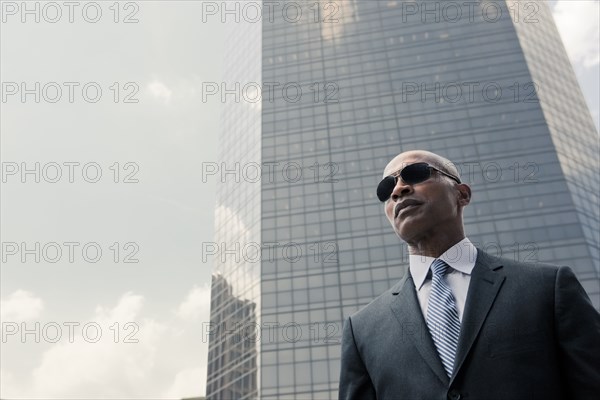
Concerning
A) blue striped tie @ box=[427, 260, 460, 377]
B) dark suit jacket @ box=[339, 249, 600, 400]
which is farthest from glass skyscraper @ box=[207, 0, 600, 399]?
blue striped tie @ box=[427, 260, 460, 377]

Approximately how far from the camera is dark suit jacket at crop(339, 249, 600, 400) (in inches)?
96.9

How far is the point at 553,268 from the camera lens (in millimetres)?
2826

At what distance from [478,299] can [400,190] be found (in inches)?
29.4

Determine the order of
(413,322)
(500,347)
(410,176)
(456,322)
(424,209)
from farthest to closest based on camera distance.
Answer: (410,176)
(424,209)
(413,322)
(456,322)
(500,347)

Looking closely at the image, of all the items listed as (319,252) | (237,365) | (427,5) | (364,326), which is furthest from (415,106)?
(364,326)

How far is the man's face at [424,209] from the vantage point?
10.0 ft

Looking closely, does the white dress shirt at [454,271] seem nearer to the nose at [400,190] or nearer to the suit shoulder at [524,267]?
the suit shoulder at [524,267]

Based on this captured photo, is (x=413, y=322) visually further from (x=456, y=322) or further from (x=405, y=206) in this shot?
(x=405, y=206)

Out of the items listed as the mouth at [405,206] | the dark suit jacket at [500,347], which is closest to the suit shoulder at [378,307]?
the dark suit jacket at [500,347]

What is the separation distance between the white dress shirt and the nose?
1.19 feet

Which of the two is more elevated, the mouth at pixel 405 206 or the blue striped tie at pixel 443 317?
the mouth at pixel 405 206

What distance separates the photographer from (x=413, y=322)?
2920 mm

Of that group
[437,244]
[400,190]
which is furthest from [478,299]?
[400,190]

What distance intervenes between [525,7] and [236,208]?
2223 inches
